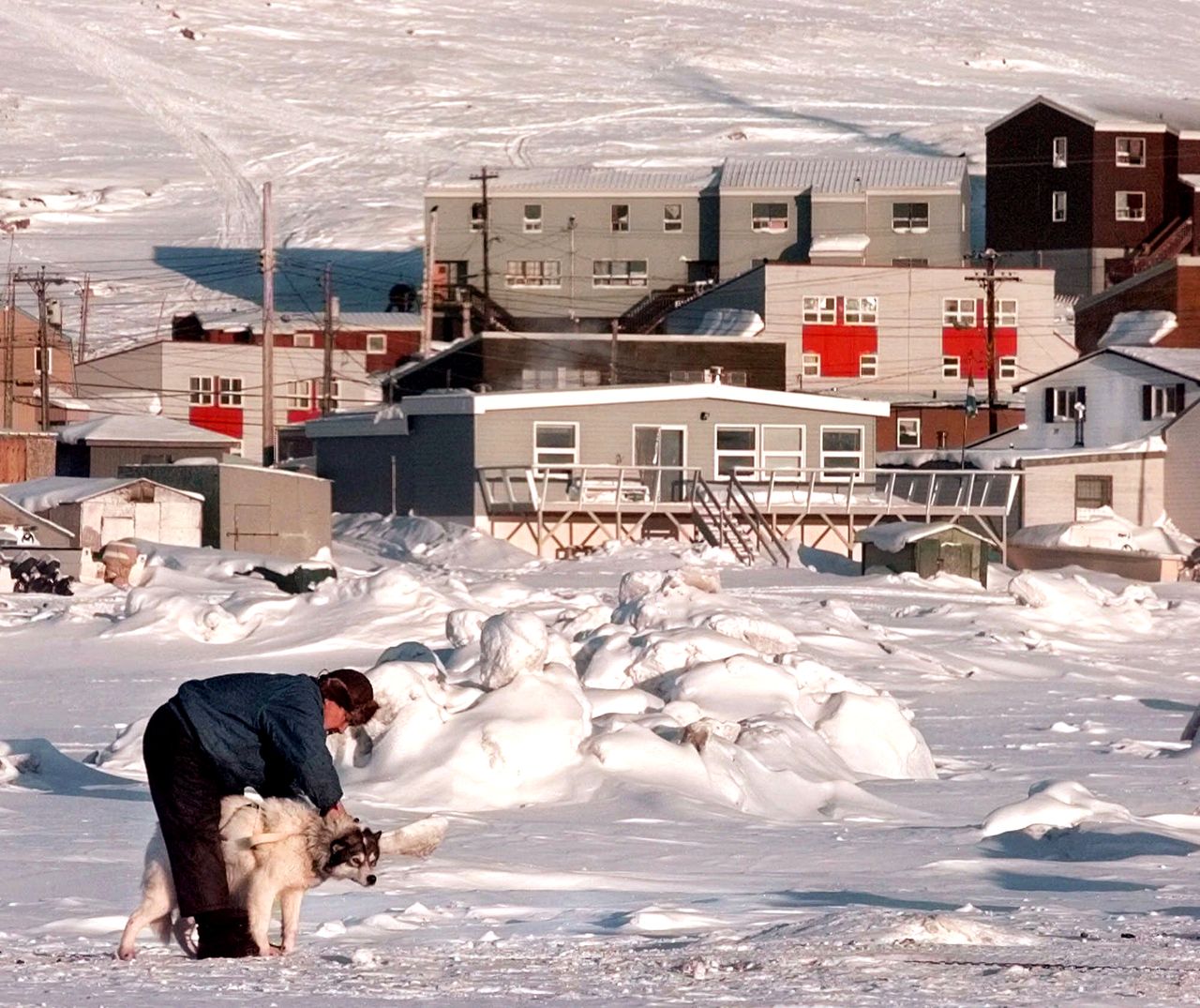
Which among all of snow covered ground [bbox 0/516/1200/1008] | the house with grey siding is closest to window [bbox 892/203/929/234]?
the house with grey siding

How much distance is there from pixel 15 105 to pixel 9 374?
233 feet

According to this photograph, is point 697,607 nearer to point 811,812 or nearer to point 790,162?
point 811,812

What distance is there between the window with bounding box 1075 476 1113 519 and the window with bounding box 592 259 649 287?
40992mm

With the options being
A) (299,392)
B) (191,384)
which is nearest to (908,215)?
(299,392)

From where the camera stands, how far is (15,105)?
127750 mm

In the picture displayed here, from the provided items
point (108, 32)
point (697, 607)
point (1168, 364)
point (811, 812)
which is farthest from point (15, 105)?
point (811, 812)

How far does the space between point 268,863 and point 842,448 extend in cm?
3856

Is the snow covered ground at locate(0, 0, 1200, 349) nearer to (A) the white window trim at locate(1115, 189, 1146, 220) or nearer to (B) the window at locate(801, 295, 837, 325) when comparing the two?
(A) the white window trim at locate(1115, 189, 1146, 220)

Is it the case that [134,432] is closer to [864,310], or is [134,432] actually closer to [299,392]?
[299,392]

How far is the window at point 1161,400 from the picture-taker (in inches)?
1890

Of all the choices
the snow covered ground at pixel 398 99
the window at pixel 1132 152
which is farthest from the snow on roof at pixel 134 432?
the window at pixel 1132 152

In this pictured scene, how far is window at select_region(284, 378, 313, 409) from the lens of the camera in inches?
3036

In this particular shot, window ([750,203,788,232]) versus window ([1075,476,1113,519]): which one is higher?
window ([750,203,788,232])

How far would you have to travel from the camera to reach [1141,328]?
2480 inches
